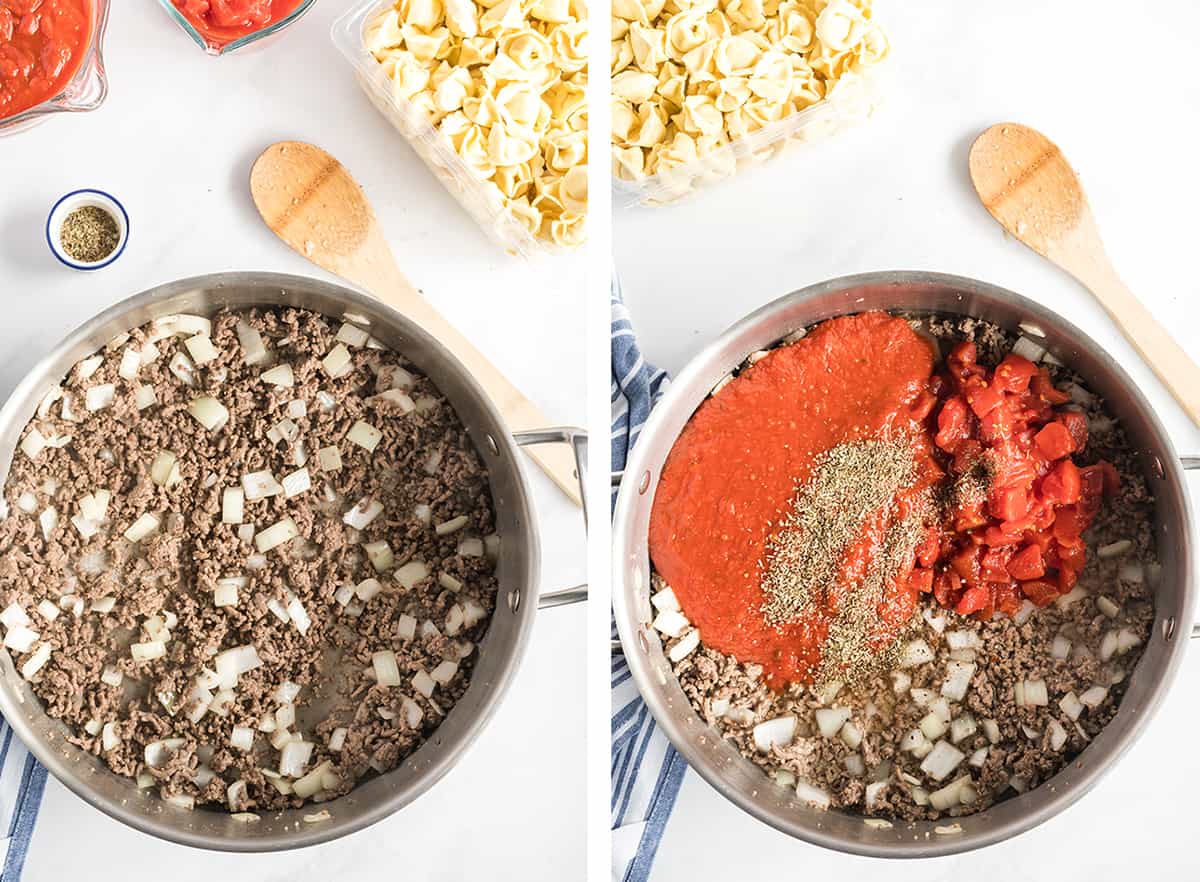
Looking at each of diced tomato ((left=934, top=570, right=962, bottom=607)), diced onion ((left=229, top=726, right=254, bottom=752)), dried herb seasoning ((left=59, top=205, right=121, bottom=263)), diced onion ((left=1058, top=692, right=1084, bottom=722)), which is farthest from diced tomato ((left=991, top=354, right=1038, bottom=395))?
dried herb seasoning ((left=59, top=205, right=121, bottom=263))

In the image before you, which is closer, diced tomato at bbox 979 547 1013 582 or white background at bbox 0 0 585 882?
diced tomato at bbox 979 547 1013 582

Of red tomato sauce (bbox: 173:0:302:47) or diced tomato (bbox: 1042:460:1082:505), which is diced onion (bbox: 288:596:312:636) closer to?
red tomato sauce (bbox: 173:0:302:47)

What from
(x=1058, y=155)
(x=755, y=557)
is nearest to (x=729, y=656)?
(x=755, y=557)

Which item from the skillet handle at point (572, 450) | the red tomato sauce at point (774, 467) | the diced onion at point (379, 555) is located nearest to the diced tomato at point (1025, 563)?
the red tomato sauce at point (774, 467)

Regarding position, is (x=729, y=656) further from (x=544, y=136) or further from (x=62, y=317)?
(x=62, y=317)

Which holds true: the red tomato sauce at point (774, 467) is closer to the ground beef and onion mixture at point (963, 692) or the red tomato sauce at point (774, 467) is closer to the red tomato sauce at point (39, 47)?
the ground beef and onion mixture at point (963, 692)

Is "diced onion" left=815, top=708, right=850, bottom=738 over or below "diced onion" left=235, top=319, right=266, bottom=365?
below

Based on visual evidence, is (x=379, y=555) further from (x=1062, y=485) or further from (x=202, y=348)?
(x=1062, y=485)
